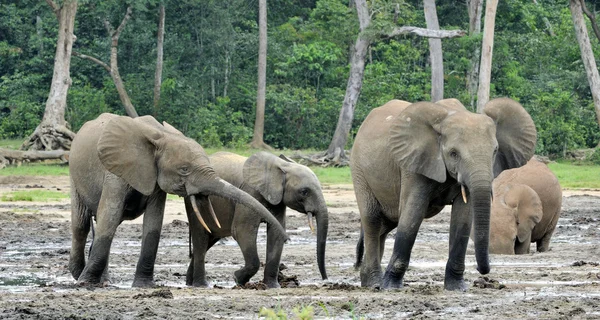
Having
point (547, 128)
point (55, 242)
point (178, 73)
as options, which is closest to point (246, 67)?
point (178, 73)

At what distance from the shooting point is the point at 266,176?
37.4 ft

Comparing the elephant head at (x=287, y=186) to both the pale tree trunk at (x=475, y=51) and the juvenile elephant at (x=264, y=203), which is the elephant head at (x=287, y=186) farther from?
the pale tree trunk at (x=475, y=51)

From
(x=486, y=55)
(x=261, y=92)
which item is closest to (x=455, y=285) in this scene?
(x=486, y=55)

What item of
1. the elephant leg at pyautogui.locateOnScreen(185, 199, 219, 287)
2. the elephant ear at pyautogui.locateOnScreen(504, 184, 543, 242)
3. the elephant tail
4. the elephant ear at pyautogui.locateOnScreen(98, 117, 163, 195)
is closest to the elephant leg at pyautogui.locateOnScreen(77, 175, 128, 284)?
the elephant ear at pyautogui.locateOnScreen(98, 117, 163, 195)

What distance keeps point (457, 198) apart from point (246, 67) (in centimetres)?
3140

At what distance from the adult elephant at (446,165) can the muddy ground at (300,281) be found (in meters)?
0.43

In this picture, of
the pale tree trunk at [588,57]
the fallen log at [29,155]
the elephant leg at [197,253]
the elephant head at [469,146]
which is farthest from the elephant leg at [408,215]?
the fallen log at [29,155]

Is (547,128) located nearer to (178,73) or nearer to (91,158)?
(178,73)

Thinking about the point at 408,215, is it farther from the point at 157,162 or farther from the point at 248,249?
the point at 157,162

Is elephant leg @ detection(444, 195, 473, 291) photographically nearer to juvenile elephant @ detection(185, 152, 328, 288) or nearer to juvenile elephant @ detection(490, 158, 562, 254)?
juvenile elephant @ detection(185, 152, 328, 288)

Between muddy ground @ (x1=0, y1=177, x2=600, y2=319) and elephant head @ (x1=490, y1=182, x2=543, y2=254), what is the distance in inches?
14.3

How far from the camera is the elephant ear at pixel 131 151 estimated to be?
10.4 metres

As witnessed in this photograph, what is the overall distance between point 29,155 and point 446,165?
21789mm

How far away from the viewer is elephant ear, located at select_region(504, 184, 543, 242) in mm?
13891
